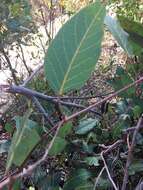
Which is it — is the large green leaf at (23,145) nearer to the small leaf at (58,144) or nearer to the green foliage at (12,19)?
the small leaf at (58,144)

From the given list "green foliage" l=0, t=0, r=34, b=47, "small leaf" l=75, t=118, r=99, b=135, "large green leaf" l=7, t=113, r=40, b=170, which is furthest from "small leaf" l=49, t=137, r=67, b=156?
"green foliage" l=0, t=0, r=34, b=47

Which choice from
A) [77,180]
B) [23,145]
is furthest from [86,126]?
[23,145]

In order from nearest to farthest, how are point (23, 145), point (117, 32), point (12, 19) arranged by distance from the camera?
point (23, 145) < point (117, 32) < point (12, 19)

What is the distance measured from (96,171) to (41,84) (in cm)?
224

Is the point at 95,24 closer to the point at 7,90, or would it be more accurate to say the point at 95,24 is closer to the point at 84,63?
the point at 84,63

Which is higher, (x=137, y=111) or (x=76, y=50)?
(x=76, y=50)

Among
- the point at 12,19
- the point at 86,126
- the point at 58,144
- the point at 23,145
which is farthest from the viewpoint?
the point at 12,19

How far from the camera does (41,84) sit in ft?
9.82

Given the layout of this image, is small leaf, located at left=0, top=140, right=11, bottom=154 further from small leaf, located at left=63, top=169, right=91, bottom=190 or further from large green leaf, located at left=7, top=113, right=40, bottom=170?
large green leaf, located at left=7, top=113, right=40, bottom=170

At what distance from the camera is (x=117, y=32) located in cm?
71

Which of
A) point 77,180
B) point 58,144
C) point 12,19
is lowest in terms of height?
point 12,19

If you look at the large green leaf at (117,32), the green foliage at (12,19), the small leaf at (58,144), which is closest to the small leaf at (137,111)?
the large green leaf at (117,32)

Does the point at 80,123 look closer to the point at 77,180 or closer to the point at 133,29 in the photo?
the point at 77,180

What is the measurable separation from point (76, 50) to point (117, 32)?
209 millimetres
